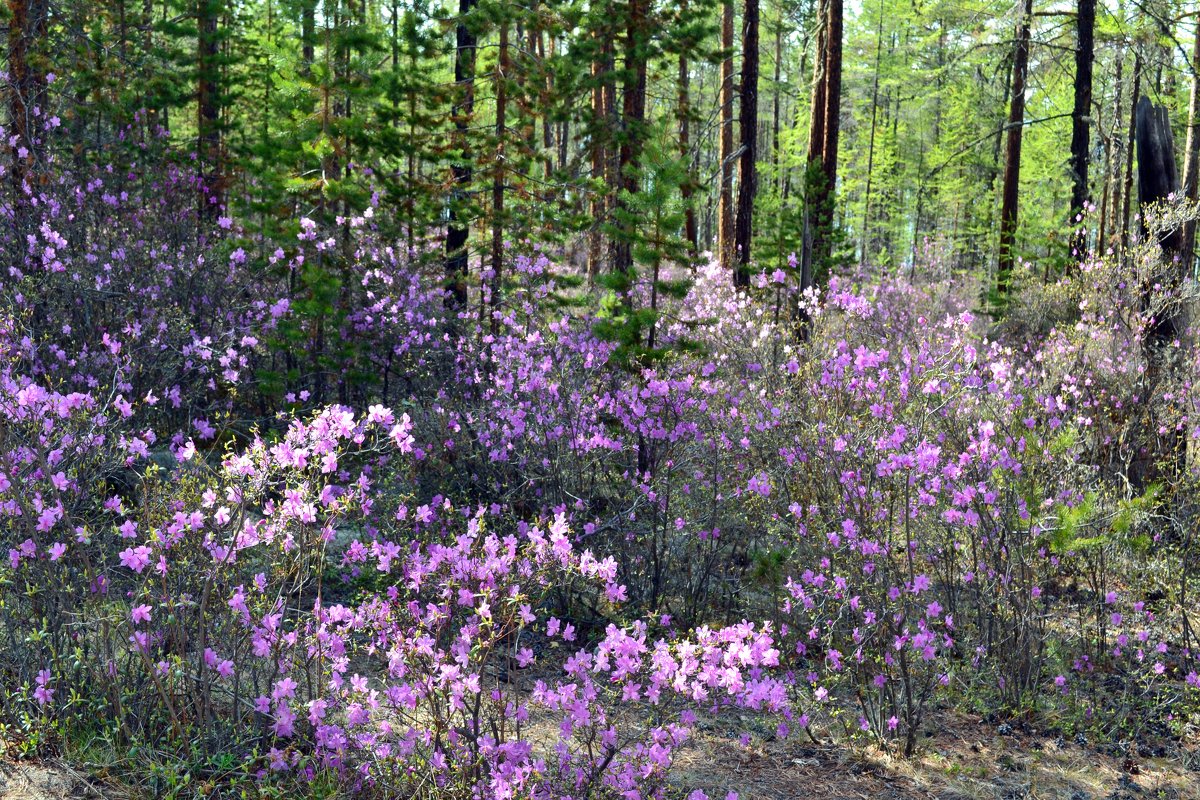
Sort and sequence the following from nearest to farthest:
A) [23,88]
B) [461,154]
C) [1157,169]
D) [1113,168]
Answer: [23,88]
[1157,169]
[461,154]
[1113,168]

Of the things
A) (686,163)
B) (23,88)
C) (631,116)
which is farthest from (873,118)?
(23,88)

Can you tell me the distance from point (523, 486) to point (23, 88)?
6.25 meters

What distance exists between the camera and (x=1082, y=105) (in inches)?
520

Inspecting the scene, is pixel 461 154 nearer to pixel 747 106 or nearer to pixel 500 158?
pixel 500 158

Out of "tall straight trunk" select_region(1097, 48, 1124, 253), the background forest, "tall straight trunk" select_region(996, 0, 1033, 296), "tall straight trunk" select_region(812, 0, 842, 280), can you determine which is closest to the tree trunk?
the background forest

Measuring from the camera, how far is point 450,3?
22.0 meters

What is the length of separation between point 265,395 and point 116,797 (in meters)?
5.90

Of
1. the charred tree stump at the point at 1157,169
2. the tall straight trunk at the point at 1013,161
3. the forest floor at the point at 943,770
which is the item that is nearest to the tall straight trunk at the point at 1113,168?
the charred tree stump at the point at 1157,169

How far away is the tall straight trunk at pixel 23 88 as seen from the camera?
784cm

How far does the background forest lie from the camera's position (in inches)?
131

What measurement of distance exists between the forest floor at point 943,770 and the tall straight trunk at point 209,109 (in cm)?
975

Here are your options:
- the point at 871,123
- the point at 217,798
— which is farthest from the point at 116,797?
the point at 871,123

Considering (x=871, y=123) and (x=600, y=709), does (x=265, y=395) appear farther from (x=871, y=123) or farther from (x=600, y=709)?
(x=871, y=123)

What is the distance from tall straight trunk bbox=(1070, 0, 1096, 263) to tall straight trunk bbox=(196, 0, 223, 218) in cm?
1138
